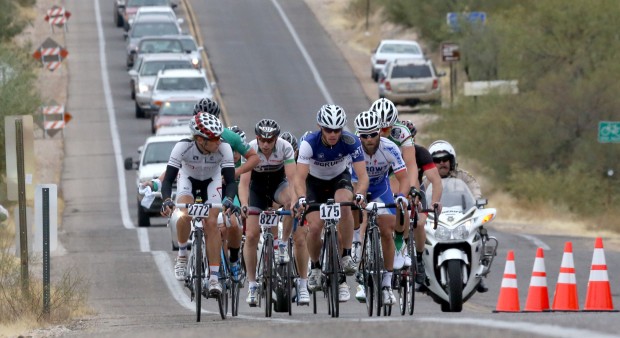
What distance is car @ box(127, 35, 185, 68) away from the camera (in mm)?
56475

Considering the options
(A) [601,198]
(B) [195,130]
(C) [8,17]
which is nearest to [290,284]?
(B) [195,130]

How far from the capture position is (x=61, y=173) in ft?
142

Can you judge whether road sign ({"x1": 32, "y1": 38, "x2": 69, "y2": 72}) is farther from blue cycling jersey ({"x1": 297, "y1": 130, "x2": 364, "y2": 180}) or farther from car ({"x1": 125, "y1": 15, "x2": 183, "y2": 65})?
blue cycling jersey ({"x1": 297, "y1": 130, "x2": 364, "y2": 180})

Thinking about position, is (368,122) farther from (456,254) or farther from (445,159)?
(445,159)

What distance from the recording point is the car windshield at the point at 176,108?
1764 inches

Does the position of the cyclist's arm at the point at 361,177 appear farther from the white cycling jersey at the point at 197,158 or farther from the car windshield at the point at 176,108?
the car windshield at the point at 176,108

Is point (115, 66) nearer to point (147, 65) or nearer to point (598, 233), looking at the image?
point (147, 65)

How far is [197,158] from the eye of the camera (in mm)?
15289

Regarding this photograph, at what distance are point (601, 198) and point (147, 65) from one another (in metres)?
19.1

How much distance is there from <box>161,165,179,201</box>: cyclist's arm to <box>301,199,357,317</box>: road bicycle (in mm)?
1253

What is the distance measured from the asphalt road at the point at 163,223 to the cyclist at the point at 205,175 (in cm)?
76

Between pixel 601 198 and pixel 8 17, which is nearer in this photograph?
pixel 601 198

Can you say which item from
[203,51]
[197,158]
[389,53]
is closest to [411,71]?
[389,53]

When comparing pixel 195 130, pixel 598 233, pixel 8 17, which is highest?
pixel 8 17
